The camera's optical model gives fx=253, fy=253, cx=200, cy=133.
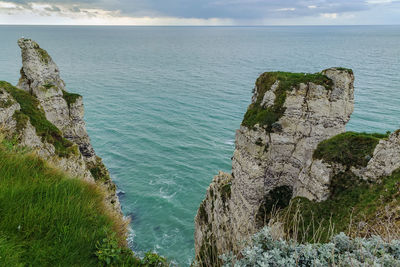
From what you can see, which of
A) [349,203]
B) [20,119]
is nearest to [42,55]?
[20,119]

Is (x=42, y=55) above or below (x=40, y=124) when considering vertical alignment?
above

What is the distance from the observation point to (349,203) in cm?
1795

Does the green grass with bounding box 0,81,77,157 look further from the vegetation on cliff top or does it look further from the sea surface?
the vegetation on cliff top

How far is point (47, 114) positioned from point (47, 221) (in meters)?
31.8

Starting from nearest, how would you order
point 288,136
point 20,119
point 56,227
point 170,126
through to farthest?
point 56,227
point 288,136
point 20,119
point 170,126

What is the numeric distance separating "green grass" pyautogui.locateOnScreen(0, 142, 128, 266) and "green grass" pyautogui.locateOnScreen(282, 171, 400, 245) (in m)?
12.0

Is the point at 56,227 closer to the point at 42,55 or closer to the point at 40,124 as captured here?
the point at 40,124

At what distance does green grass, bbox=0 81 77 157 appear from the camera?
86.6 feet

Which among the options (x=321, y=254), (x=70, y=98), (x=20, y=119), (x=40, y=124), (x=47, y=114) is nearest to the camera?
(x=321, y=254)

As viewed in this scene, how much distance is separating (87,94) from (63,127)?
5739cm

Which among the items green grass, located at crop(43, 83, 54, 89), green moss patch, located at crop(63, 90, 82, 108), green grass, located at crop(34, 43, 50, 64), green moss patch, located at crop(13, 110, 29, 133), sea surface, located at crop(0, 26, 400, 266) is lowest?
sea surface, located at crop(0, 26, 400, 266)

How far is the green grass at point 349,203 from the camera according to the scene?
15.2 m

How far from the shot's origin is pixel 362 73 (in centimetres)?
10762

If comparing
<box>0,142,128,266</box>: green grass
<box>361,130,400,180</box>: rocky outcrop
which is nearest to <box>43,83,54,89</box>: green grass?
<box>0,142,128,266</box>: green grass
